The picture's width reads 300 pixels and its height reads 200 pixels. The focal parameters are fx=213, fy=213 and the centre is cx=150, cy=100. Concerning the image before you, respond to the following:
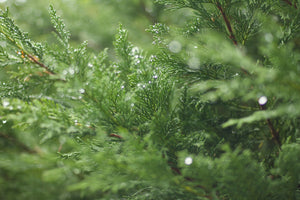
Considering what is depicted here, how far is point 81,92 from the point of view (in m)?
0.61

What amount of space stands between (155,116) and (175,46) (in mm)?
356

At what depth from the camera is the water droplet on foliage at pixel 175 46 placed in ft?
2.87

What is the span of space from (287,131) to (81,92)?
80 centimetres

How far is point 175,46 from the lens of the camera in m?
0.90

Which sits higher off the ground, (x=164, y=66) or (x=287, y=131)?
(x=164, y=66)

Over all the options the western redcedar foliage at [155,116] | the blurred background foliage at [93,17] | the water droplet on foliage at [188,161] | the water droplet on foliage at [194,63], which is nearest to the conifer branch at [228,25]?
the western redcedar foliage at [155,116]

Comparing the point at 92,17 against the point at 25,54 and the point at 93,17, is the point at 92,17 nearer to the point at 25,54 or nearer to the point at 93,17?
the point at 93,17

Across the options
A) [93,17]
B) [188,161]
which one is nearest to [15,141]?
[188,161]

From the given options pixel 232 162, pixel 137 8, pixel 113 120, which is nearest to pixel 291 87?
pixel 232 162

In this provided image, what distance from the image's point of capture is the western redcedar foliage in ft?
1.75

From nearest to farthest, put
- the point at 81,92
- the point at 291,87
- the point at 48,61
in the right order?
the point at 291,87, the point at 81,92, the point at 48,61

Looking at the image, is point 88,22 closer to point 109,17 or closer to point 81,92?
point 109,17

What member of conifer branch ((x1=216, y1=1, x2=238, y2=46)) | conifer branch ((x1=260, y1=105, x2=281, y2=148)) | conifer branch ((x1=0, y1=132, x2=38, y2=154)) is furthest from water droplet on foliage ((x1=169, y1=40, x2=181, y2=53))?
conifer branch ((x1=0, y1=132, x2=38, y2=154))

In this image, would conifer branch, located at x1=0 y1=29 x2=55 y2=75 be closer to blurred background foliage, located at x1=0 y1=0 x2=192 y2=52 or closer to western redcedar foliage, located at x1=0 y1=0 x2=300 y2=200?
western redcedar foliage, located at x1=0 y1=0 x2=300 y2=200
